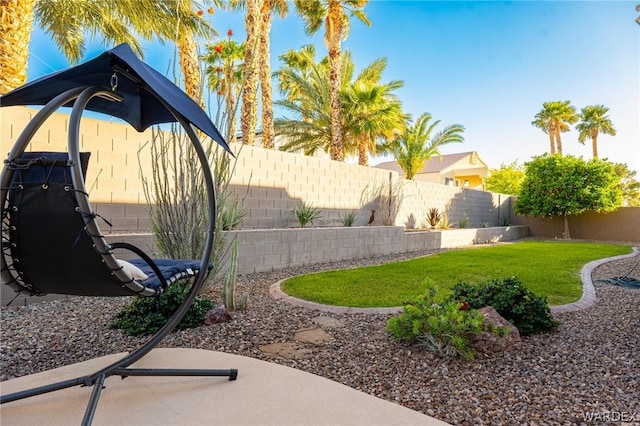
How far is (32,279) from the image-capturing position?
184 centimetres

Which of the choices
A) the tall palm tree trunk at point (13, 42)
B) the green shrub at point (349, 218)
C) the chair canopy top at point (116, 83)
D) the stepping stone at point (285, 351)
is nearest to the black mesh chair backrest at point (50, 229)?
the chair canopy top at point (116, 83)

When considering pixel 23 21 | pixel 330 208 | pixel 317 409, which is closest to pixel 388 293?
pixel 317 409

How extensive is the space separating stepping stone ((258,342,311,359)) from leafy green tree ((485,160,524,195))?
2773 centimetres

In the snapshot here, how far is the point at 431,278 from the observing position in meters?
5.94

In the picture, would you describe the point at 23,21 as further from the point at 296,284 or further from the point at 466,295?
the point at 466,295

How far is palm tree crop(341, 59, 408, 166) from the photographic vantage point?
52.3ft

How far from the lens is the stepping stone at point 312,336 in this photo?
3.05 m

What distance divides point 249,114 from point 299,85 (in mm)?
6124

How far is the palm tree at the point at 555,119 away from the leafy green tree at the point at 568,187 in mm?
15291

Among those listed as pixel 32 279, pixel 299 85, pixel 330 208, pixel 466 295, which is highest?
pixel 299 85

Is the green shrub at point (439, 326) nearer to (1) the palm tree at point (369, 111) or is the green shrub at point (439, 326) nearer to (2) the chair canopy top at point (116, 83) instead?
(2) the chair canopy top at point (116, 83)

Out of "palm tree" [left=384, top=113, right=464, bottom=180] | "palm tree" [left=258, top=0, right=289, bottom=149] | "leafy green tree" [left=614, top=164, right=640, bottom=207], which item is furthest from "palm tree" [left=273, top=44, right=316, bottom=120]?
"leafy green tree" [left=614, top=164, right=640, bottom=207]

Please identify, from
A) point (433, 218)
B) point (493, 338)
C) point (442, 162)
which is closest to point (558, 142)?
point (442, 162)

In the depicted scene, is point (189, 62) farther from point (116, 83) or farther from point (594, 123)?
point (594, 123)
